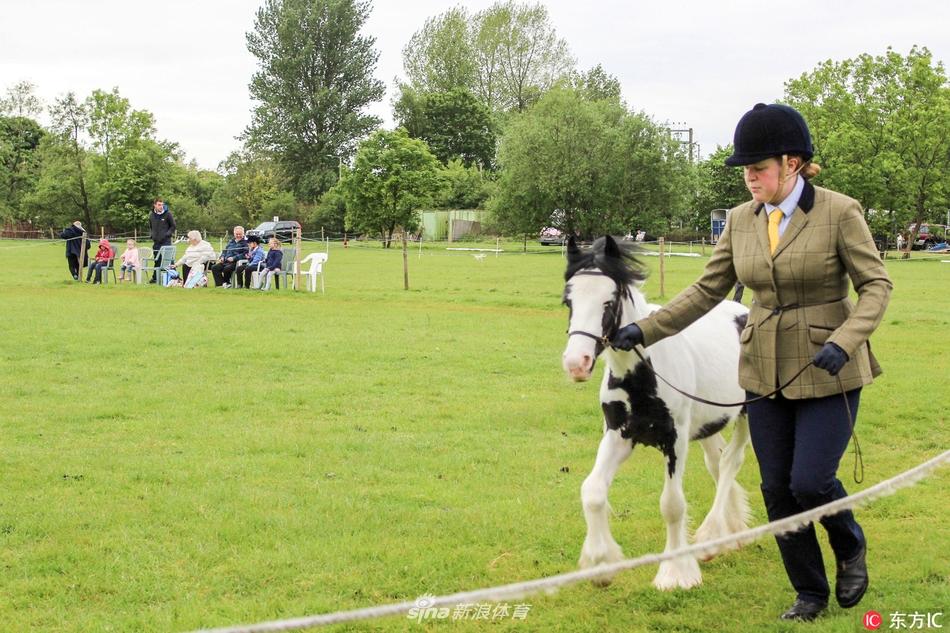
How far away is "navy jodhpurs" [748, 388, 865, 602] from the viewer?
420 centimetres

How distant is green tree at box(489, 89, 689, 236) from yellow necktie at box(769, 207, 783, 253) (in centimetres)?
5447

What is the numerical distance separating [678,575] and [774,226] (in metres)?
2.07

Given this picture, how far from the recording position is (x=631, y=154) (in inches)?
2347

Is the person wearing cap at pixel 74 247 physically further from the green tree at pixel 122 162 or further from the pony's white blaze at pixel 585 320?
the green tree at pixel 122 162

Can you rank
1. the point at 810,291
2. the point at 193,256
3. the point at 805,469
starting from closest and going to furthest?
the point at 805,469 < the point at 810,291 < the point at 193,256

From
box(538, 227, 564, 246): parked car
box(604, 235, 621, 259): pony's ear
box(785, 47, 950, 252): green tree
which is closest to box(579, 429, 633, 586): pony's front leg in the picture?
box(604, 235, 621, 259): pony's ear

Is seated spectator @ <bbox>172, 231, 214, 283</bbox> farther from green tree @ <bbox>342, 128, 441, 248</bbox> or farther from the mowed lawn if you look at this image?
the mowed lawn

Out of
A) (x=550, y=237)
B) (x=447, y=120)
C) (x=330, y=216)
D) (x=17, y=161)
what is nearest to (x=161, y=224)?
(x=550, y=237)

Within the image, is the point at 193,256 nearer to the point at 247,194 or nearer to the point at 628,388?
the point at 628,388

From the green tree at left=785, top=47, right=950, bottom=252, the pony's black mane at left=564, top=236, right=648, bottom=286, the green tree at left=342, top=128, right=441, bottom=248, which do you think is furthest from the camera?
the green tree at left=785, top=47, right=950, bottom=252

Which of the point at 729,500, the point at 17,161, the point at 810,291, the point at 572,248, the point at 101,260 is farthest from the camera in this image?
the point at 17,161

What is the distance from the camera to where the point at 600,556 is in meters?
5.15

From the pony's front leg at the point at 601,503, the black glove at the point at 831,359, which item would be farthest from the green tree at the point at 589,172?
the black glove at the point at 831,359

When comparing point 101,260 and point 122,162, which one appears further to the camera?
point 122,162
